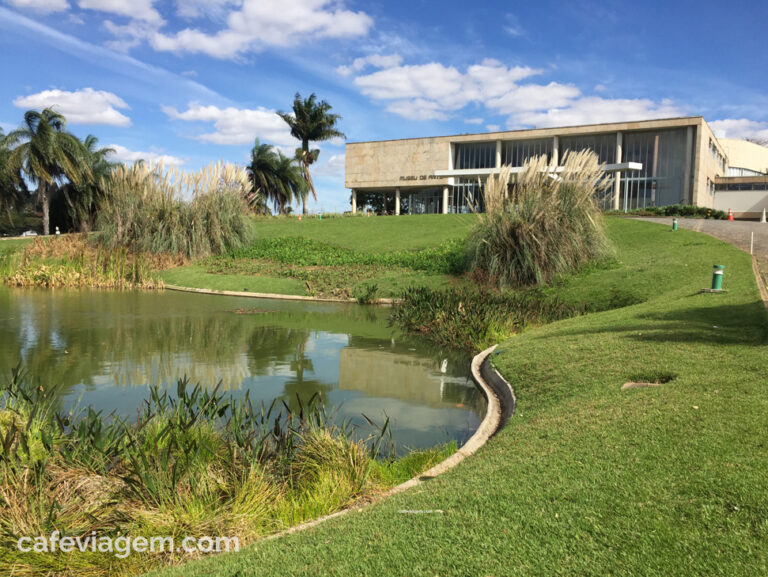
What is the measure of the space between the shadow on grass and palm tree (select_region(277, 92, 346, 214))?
147ft

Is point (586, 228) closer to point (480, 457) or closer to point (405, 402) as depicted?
point (405, 402)

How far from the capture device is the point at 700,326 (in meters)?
7.78

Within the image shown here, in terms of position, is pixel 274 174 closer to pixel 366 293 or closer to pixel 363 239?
pixel 363 239

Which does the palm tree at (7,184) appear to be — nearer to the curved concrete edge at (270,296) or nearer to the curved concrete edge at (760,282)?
the curved concrete edge at (270,296)

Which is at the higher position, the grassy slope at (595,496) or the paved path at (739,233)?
the paved path at (739,233)

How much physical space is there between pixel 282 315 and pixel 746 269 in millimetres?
10858

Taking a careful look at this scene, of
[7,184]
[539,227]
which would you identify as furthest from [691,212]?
[7,184]

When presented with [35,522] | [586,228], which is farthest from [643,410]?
[586,228]

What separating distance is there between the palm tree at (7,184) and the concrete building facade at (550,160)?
88.0 feet

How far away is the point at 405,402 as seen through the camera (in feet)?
23.0

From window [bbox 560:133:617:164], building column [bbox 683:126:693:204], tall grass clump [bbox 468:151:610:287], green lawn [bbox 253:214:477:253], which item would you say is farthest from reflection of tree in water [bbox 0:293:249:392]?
window [bbox 560:133:617:164]

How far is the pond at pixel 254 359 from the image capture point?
22.1 ft
